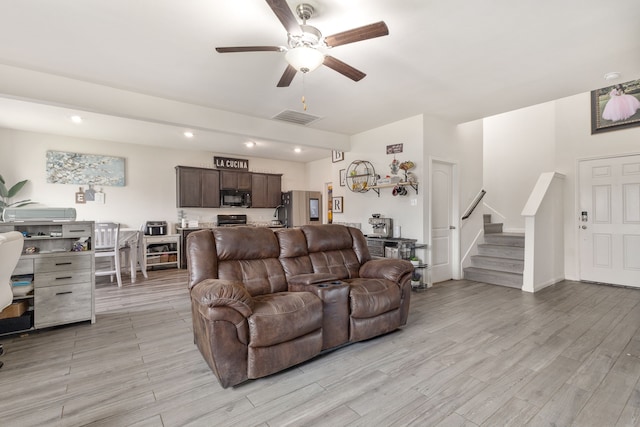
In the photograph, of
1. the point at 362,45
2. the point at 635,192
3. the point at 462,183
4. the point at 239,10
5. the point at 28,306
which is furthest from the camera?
the point at 462,183

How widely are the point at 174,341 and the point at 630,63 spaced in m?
5.44

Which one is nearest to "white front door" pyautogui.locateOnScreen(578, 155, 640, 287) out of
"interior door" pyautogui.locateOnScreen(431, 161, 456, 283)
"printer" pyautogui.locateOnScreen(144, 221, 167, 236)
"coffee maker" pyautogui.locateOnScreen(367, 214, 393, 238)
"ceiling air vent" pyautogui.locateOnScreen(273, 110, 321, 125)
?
"interior door" pyautogui.locateOnScreen(431, 161, 456, 283)

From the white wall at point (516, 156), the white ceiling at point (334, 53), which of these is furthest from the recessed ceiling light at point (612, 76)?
the white wall at point (516, 156)

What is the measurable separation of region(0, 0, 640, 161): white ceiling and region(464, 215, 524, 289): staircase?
232 centimetres

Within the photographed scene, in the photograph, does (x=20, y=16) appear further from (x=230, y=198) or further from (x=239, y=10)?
(x=230, y=198)

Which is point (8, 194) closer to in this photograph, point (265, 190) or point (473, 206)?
point (265, 190)

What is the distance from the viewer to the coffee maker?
494cm

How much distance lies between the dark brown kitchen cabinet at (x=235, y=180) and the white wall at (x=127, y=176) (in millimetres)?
389

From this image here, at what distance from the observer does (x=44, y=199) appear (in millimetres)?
5441

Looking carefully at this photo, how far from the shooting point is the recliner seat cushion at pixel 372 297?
8.39 ft

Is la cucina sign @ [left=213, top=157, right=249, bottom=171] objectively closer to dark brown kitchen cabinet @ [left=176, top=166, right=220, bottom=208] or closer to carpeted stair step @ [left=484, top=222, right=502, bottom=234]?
dark brown kitchen cabinet @ [left=176, top=166, right=220, bottom=208]

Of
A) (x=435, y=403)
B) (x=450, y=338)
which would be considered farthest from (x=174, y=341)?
(x=450, y=338)

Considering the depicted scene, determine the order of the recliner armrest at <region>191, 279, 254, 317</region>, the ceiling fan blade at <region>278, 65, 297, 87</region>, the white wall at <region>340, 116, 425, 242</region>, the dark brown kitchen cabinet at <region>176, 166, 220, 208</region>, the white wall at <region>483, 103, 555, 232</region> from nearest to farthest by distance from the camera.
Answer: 1. the recliner armrest at <region>191, 279, 254, 317</region>
2. the ceiling fan blade at <region>278, 65, 297, 87</region>
3. the white wall at <region>340, 116, 425, 242</region>
4. the white wall at <region>483, 103, 555, 232</region>
5. the dark brown kitchen cabinet at <region>176, 166, 220, 208</region>

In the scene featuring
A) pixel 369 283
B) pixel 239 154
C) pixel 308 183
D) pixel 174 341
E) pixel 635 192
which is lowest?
pixel 174 341
